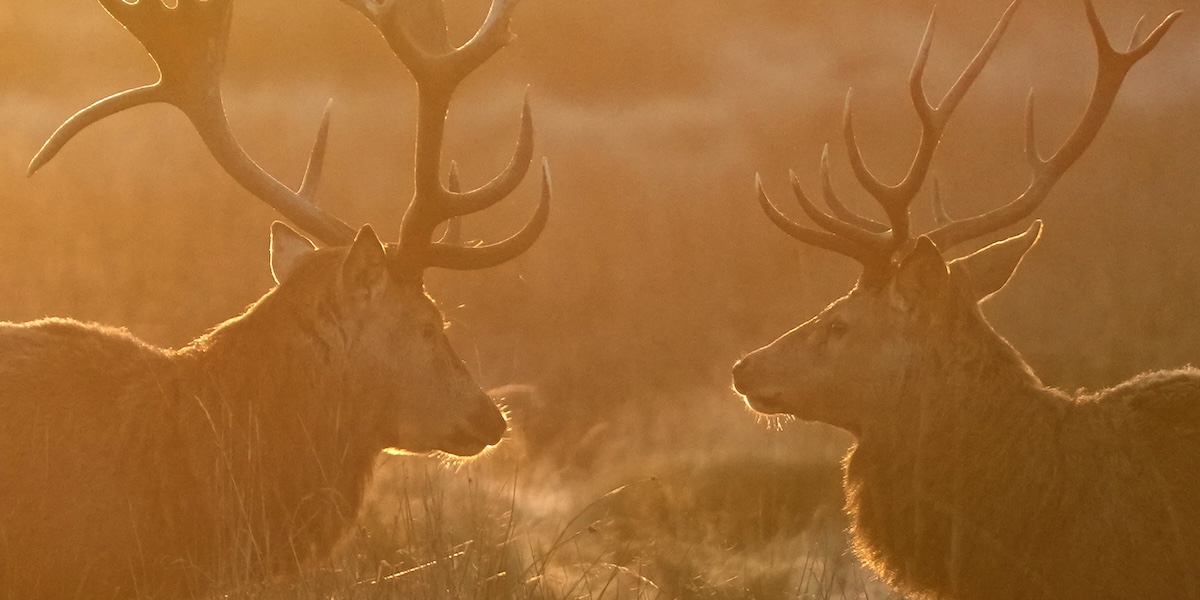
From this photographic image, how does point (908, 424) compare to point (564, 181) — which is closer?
point (908, 424)

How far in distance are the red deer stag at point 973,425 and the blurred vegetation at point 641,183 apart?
1857 mm

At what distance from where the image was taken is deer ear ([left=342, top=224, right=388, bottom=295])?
5.99 m

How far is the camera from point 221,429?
5820 mm

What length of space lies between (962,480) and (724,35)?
8.30 metres

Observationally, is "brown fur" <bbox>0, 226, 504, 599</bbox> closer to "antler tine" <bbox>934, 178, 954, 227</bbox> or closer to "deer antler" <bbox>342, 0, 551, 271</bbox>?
"deer antler" <bbox>342, 0, 551, 271</bbox>

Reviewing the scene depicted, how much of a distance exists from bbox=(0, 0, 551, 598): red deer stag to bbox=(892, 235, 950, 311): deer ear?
145 centimetres

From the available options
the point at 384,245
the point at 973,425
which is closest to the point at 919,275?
the point at 973,425

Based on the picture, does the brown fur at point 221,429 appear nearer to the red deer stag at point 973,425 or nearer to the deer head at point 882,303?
the deer head at point 882,303

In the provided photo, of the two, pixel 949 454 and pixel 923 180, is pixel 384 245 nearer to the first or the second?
pixel 923 180

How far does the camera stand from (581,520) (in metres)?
7.71

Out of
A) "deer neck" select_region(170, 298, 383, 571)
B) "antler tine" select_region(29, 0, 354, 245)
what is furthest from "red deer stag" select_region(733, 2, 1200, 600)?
"antler tine" select_region(29, 0, 354, 245)

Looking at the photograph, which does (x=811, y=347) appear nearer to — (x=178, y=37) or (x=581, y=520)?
(x=581, y=520)

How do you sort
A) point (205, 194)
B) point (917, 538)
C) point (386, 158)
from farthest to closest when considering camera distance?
1. point (386, 158)
2. point (205, 194)
3. point (917, 538)

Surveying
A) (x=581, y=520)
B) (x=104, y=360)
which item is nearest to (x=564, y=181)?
(x=581, y=520)
